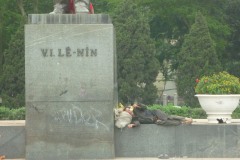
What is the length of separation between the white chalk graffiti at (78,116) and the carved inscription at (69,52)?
1004 millimetres

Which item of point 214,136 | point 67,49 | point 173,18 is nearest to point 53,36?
point 67,49

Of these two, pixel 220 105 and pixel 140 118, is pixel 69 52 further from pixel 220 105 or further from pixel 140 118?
pixel 220 105

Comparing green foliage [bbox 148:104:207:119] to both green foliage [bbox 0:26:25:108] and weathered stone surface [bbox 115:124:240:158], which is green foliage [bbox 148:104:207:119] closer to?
weathered stone surface [bbox 115:124:240:158]

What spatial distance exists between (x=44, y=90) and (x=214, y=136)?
3468 mm

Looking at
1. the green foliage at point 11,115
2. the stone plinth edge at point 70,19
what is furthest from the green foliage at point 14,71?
the stone plinth edge at point 70,19

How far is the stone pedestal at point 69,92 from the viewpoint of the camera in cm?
1233

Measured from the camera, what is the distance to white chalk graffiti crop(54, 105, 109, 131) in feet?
40.5

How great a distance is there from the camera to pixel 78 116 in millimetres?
12352

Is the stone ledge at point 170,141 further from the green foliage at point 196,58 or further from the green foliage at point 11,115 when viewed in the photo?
the green foliage at point 196,58

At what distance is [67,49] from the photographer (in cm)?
1239

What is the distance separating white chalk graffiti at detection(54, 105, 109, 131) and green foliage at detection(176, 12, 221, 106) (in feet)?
74.2

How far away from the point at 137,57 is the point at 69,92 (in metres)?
23.4

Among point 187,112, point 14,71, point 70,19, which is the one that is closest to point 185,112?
point 187,112

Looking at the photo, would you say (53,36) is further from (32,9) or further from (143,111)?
(32,9)
